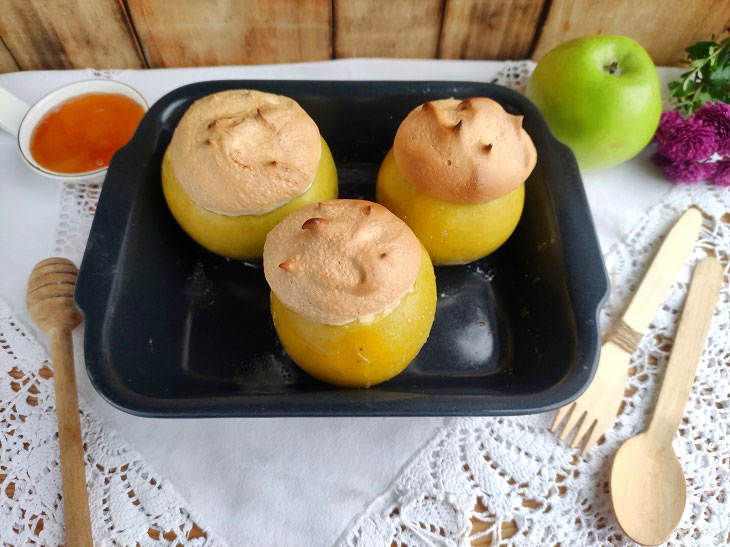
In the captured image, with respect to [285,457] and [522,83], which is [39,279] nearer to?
[285,457]

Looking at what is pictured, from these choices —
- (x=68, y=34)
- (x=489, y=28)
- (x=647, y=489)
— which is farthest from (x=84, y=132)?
(x=647, y=489)

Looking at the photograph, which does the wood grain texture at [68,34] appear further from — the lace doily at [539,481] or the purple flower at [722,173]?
the purple flower at [722,173]

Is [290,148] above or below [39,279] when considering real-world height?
above

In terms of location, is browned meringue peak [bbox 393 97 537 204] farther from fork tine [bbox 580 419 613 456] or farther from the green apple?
fork tine [bbox 580 419 613 456]

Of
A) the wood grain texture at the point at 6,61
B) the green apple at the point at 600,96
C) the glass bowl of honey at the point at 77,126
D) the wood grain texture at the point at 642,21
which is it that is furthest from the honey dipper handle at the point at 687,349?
the wood grain texture at the point at 6,61

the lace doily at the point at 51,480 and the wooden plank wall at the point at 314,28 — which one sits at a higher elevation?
the wooden plank wall at the point at 314,28

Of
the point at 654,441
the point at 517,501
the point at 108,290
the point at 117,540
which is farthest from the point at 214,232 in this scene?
the point at 654,441

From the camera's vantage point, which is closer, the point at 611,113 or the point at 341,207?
the point at 341,207
